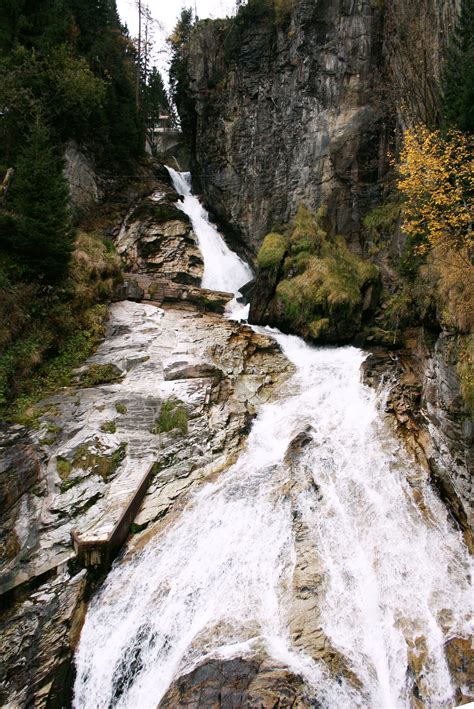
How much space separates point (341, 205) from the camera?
21328 millimetres

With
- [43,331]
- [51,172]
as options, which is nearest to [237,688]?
[43,331]

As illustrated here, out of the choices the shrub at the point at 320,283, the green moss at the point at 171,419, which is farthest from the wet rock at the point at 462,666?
the shrub at the point at 320,283

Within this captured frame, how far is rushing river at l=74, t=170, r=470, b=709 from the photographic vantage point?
7.41 m

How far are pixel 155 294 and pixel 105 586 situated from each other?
1377 cm

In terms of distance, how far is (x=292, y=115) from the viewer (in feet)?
74.1

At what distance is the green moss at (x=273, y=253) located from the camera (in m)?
19.6

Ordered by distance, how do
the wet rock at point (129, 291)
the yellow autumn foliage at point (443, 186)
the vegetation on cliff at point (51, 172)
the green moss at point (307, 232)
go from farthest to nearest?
the green moss at point (307, 232)
the wet rock at point (129, 291)
the vegetation on cliff at point (51, 172)
the yellow autumn foliage at point (443, 186)

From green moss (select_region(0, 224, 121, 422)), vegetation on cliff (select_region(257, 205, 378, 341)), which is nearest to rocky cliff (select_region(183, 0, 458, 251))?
vegetation on cliff (select_region(257, 205, 378, 341))

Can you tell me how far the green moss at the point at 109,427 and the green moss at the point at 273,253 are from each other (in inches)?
440

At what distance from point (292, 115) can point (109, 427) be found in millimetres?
19881

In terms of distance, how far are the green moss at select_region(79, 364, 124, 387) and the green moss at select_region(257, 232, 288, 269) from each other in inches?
365

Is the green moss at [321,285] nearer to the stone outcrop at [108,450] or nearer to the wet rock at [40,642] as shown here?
the stone outcrop at [108,450]

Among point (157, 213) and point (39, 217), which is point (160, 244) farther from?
point (39, 217)

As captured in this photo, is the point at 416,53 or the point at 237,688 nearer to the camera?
the point at 237,688
